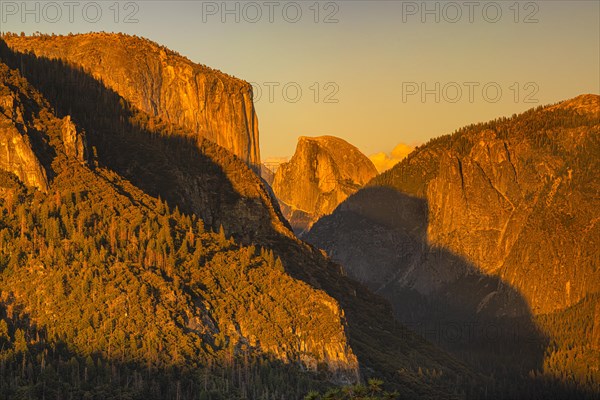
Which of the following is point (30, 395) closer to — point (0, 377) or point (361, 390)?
point (0, 377)

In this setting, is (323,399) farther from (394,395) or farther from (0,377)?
(0,377)

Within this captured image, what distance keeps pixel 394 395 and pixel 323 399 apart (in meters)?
7.69

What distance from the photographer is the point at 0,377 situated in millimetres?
199625

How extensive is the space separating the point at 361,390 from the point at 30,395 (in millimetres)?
68387

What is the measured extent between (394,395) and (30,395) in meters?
69.1

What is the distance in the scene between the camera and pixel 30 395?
198125mm

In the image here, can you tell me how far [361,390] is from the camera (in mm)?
143625

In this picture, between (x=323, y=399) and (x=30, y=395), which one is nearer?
(x=323, y=399)

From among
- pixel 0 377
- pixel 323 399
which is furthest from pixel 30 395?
pixel 323 399

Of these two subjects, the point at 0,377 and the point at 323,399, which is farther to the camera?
the point at 0,377

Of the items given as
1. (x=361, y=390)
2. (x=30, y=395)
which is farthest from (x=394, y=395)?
(x=30, y=395)

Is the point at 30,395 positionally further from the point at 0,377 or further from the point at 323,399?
the point at 323,399

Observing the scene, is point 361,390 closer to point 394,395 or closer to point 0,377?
point 394,395

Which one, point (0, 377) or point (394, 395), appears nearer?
point (394, 395)
